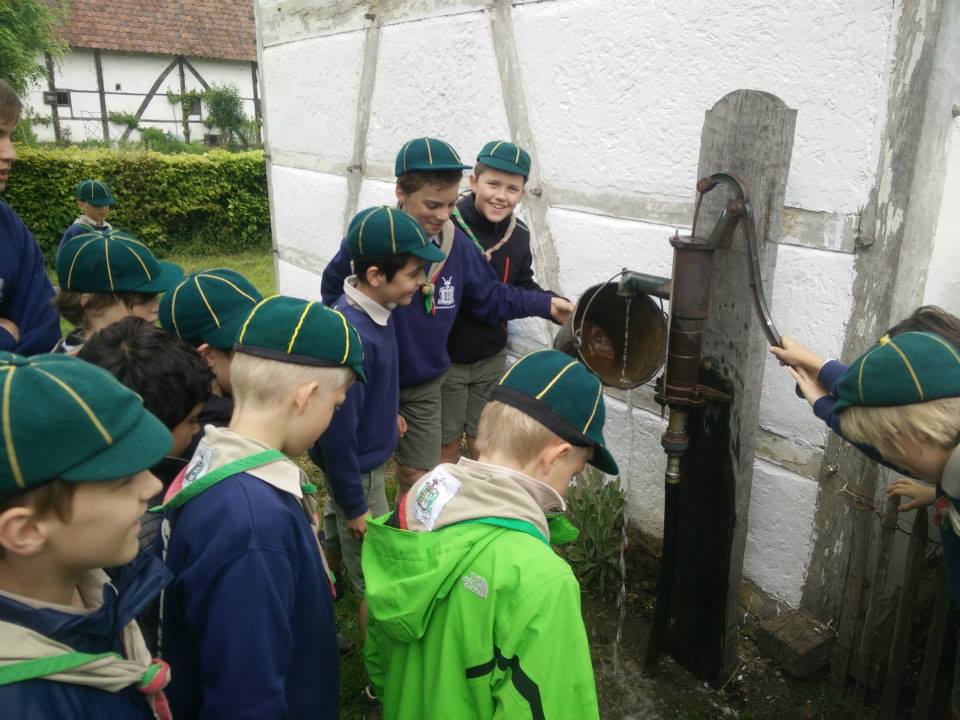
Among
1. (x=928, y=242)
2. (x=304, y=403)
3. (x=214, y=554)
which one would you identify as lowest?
(x=214, y=554)

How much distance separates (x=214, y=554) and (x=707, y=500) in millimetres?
2091

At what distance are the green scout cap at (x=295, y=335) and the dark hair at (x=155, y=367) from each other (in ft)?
0.94

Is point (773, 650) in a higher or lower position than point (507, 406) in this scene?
lower

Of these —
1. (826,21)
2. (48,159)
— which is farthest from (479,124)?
(48,159)

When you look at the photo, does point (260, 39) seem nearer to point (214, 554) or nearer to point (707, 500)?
point (707, 500)

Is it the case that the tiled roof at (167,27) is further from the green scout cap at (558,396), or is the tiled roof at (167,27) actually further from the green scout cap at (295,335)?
the green scout cap at (558,396)

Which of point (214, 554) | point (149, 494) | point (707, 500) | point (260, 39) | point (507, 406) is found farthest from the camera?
point (260, 39)

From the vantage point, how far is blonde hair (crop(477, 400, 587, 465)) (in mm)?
1654

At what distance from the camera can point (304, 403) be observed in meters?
1.76

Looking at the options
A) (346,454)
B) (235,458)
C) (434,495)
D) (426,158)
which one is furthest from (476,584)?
(426,158)

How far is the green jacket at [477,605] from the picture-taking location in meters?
1.47

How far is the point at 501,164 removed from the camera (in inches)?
140

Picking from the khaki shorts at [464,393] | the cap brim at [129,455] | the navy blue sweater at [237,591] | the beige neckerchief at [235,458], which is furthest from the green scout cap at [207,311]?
the khaki shorts at [464,393]

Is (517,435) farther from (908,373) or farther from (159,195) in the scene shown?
(159,195)
